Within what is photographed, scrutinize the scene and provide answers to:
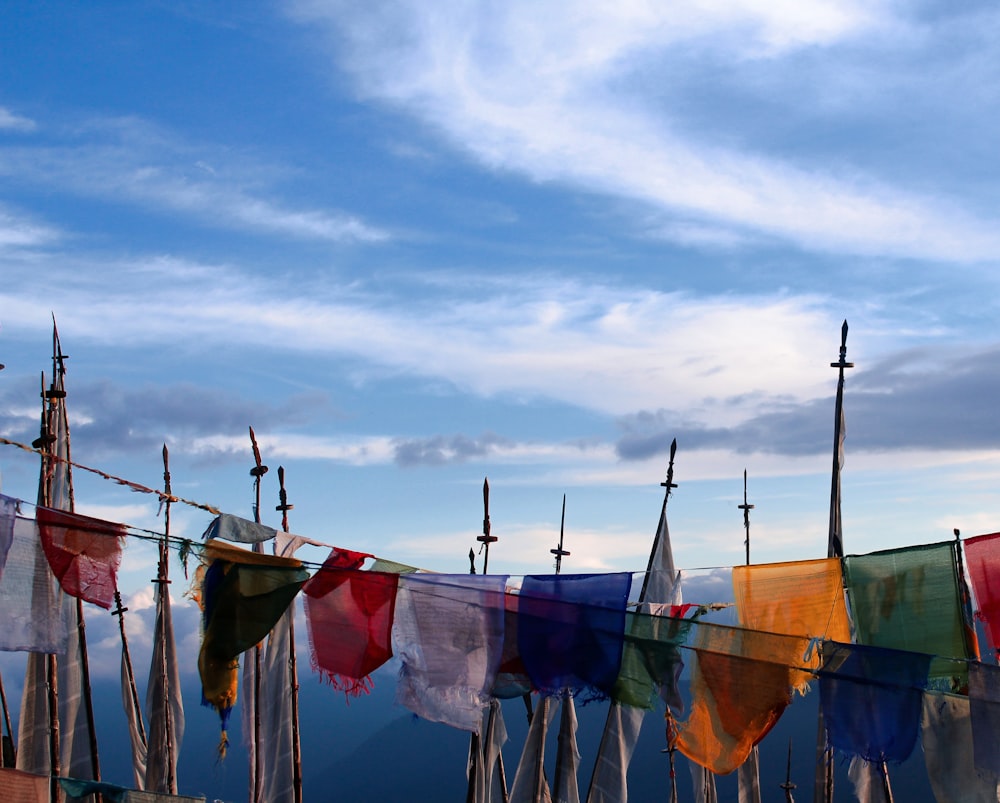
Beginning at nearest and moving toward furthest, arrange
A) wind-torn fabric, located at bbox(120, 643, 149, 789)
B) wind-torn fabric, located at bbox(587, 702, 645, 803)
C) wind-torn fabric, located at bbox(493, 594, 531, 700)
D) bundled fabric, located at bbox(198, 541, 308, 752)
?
bundled fabric, located at bbox(198, 541, 308, 752) < wind-torn fabric, located at bbox(493, 594, 531, 700) < wind-torn fabric, located at bbox(587, 702, 645, 803) < wind-torn fabric, located at bbox(120, 643, 149, 789)

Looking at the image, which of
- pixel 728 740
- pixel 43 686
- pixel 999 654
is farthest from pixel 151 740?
pixel 999 654

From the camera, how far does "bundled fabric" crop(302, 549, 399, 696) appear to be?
14.9 m

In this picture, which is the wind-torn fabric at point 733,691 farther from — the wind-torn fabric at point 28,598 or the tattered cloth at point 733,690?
the wind-torn fabric at point 28,598

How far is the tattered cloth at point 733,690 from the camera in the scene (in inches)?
575

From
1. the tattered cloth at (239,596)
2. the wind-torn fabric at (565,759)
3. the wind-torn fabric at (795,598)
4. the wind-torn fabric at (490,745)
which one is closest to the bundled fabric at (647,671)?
the wind-torn fabric at (795,598)

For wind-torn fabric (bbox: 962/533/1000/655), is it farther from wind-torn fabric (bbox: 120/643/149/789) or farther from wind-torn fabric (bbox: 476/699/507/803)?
wind-torn fabric (bbox: 120/643/149/789)

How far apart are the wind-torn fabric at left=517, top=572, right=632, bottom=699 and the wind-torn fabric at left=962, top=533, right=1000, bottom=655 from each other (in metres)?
4.99

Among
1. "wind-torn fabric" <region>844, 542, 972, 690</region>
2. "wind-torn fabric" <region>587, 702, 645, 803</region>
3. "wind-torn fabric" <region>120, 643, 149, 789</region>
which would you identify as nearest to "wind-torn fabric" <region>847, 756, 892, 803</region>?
"wind-torn fabric" <region>587, 702, 645, 803</region>

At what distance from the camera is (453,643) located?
14.9 metres

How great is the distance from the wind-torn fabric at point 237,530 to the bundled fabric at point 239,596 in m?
1.49

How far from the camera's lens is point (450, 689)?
14859 mm

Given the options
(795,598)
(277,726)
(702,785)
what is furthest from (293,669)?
(795,598)

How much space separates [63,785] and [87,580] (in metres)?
2.46

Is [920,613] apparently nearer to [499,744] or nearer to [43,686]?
[499,744]
